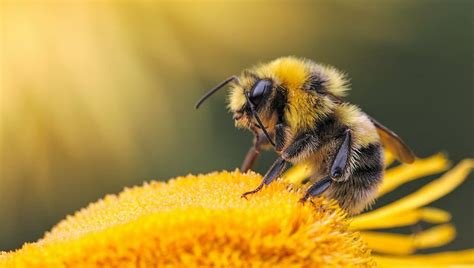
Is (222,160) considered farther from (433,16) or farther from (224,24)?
(433,16)

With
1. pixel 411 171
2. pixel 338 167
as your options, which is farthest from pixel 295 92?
pixel 411 171

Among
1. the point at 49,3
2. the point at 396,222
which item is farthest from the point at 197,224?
the point at 49,3

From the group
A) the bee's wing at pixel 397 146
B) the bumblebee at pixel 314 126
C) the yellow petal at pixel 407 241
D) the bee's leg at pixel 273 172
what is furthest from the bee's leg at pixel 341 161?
the yellow petal at pixel 407 241

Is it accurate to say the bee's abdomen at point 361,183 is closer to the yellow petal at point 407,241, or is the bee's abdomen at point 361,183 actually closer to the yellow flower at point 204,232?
the yellow flower at point 204,232

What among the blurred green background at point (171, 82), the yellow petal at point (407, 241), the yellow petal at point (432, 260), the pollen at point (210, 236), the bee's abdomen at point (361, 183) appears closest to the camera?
the pollen at point (210, 236)

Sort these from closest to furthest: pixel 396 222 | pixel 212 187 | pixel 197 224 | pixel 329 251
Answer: pixel 197 224 < pixel 329 251 < pixel 212 187 < pixel 396 222
